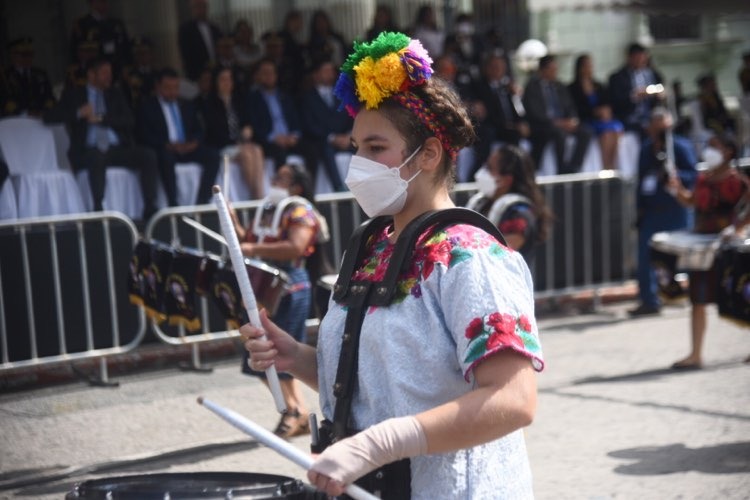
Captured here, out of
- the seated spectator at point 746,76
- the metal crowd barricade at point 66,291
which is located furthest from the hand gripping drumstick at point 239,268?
the seated spectator at point 746,76

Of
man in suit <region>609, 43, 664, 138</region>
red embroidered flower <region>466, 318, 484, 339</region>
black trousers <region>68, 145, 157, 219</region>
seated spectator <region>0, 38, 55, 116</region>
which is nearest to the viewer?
red embroidered flower <region>466, 318, 484, 339</region>

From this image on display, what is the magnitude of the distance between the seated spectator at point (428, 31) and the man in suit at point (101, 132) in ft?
15.2

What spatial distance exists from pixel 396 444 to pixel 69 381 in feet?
23.4

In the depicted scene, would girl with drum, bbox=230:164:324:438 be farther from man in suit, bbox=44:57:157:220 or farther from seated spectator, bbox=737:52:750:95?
seated spectator, bbox=737:52:750:95

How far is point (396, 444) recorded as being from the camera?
7.41 ft

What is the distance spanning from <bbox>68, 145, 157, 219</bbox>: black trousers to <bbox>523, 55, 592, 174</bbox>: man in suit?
454 cm

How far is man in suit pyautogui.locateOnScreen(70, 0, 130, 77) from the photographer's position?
1119cm

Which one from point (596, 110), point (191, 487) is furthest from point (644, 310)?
point (191, 487)

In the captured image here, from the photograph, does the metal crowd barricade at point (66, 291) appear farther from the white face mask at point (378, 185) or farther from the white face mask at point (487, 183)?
the white face mask at point (378, 185)

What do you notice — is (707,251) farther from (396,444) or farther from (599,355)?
(396,444)

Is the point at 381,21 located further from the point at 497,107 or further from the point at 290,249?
the point at 290,249

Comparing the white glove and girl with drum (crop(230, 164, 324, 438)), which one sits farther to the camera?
→ girl with drum (crop(230, 164, 324, 438))

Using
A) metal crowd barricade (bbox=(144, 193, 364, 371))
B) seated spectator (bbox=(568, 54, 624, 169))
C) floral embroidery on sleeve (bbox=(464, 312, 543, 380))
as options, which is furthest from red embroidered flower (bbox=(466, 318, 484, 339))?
seated spectator (bbox=(568, 54, 624, 169))

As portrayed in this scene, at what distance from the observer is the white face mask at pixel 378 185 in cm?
257
